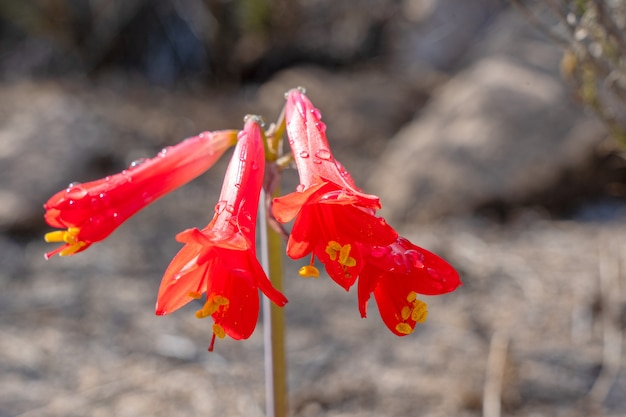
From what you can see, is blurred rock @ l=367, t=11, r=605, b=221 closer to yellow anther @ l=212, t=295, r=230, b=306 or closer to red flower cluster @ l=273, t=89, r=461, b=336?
red flower cluster @ l=273, t=89, r=461, b=336

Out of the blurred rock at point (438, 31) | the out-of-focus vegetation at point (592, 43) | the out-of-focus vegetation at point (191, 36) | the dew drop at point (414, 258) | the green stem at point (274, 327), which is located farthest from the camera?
the blurred rock at point (438, 31)

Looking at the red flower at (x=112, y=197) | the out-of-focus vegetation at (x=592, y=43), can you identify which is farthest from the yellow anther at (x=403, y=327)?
the out-of-focus vegetation at (x=592, y=43)

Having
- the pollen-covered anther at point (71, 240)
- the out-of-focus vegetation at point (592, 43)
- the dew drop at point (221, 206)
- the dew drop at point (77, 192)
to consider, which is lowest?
the dew drop at point (221, 206)

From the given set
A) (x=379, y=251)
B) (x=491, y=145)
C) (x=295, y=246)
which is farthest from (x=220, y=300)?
(x=491, y=145)

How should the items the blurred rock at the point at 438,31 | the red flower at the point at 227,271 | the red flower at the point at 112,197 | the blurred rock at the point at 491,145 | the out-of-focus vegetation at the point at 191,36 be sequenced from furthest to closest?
the blurred rock at the point at 438,31 < the out-of-focus vegetation at the point at 191,36 < the blurred rock at the point at 491,145 < the red flower at the point at 112,197 < the red flower at the point at 227,271

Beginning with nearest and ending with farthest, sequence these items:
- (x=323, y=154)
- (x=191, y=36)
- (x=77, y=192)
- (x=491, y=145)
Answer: (x=323, y=154) < (x=77, y=192) < (x=491, y=145) < (x=191, y=36)

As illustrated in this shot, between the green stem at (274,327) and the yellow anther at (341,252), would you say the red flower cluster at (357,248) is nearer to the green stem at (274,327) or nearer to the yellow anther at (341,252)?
the yellow anther at (341,252)

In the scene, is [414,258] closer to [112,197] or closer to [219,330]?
[219,330]

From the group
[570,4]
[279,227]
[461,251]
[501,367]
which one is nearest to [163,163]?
[279,227]
